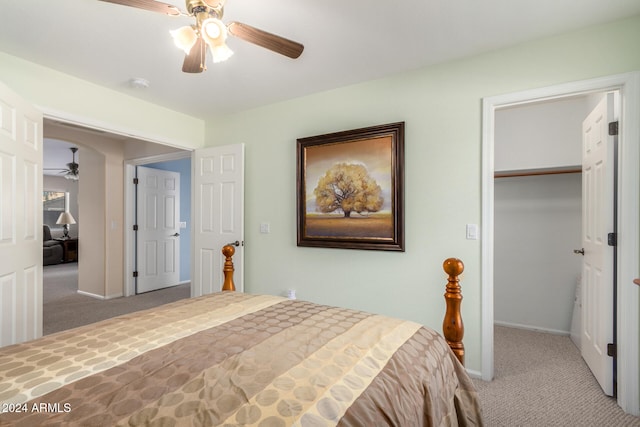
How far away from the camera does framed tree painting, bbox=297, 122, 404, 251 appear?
9.01ft

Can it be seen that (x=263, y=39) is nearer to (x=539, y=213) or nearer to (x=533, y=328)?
(x=539, y=213)

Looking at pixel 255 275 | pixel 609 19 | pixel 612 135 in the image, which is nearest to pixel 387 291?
pixel 255 275

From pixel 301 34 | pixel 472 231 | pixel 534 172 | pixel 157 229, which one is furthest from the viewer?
pixel 157 229

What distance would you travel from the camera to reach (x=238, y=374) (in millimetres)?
987

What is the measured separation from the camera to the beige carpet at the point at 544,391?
1.91 meters

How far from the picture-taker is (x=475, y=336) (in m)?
2.45

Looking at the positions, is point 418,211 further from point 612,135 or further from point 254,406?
point 254,406

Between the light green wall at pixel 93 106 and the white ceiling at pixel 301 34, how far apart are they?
0.11m

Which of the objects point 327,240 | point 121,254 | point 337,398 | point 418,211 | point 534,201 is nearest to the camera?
point 337,398

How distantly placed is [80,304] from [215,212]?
8.23 ft

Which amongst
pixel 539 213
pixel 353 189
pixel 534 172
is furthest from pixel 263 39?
pixel 539 213

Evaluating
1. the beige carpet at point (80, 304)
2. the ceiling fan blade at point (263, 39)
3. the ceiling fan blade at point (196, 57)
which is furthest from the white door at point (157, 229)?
the ceiling fan blade at point (263, 39)

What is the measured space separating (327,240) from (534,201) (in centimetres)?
232

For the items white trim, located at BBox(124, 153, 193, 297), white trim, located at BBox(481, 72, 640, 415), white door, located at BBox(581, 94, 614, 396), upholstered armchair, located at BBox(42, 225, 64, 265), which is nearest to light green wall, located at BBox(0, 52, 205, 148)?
white trim, located at BBox(124, 153, 193, 297)
